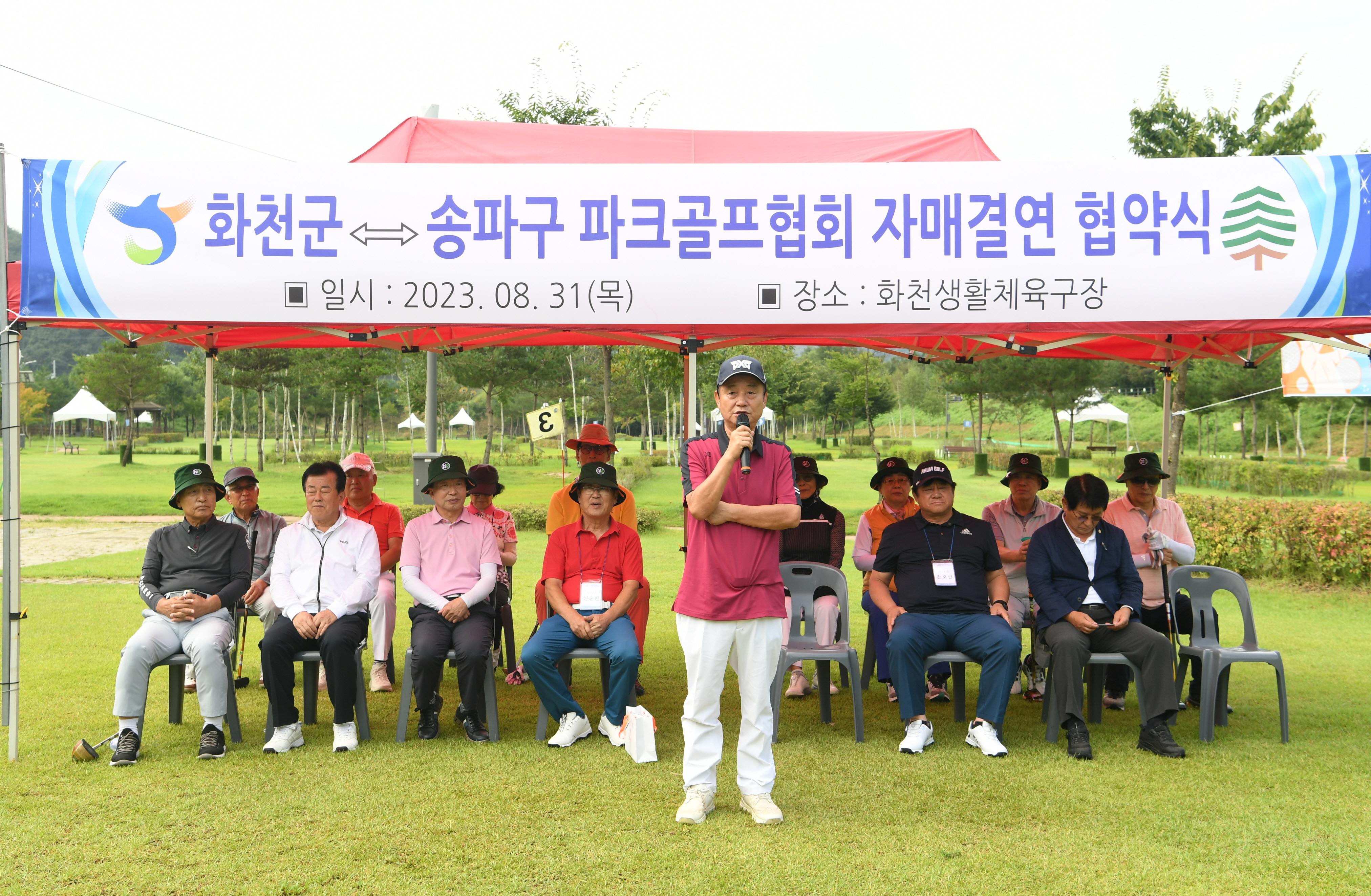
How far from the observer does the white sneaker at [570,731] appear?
4438 millimetres

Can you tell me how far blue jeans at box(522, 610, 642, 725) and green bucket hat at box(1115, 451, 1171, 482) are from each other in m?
3.01

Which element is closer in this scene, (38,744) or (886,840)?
(886,840)

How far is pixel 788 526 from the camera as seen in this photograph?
3393 millimetres

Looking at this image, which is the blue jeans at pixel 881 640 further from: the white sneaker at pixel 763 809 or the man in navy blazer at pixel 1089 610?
the white sneaker at pixel 763 809

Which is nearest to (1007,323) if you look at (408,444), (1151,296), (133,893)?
(1151,296)

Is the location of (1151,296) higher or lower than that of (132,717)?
higher

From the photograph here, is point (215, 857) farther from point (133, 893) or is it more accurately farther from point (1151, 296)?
point (1151, 296)

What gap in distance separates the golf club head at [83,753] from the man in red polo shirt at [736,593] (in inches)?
108

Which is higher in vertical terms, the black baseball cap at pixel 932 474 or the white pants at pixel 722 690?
the black baseball cap at pixel 932 474

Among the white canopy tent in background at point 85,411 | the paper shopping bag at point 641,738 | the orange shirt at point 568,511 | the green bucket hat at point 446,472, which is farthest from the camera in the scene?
the white canopy tent in background at point 85,411

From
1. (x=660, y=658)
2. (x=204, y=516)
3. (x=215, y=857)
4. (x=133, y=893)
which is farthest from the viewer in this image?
(x=660, y=658)

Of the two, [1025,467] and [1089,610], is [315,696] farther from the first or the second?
[1025,467]

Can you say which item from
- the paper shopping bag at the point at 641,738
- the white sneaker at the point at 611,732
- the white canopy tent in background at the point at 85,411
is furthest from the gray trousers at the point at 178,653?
the white canopy tent in background at the point at 85,411

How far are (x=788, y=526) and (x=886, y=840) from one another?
1205 millimetres
